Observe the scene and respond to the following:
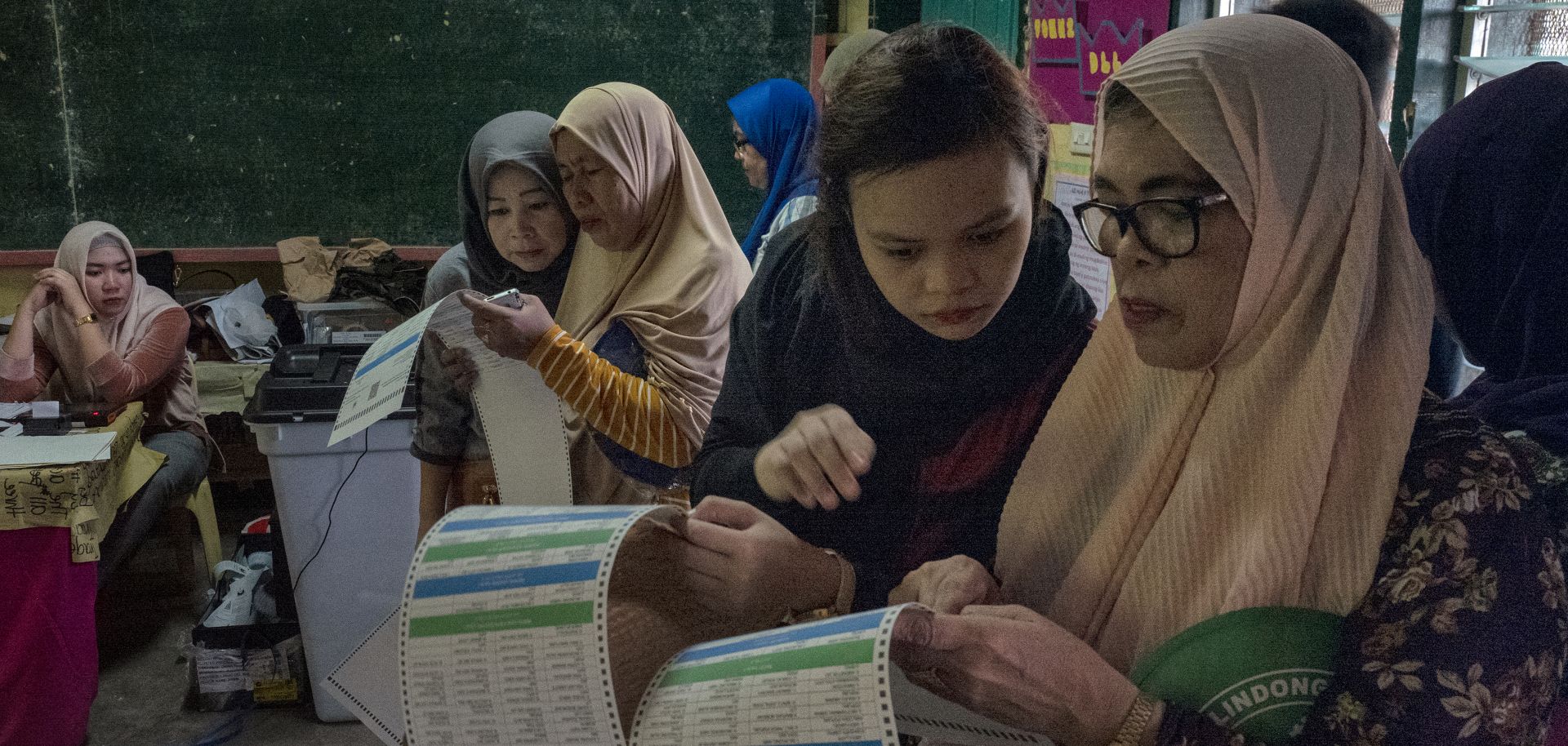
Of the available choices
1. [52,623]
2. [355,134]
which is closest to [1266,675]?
[52,623]

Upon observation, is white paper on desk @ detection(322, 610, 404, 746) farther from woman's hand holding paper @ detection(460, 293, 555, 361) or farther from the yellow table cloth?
the yellow table cloth

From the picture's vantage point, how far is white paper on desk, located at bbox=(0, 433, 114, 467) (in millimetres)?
2516

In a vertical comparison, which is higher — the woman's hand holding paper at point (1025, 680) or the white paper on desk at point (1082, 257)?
the white paper on desk at point (1082, 257)

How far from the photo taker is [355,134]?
411 centimetres

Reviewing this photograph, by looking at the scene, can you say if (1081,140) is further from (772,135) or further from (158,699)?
(158,699)

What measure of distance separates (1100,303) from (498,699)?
574 millimetres

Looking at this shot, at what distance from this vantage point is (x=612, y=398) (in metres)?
1.35

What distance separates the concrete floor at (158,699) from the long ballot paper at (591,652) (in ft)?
7.71

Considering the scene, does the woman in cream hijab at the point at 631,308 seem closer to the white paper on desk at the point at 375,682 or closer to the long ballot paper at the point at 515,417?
the long ballot paper at the point at 515,417

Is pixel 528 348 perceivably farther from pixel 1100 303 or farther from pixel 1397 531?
pixel 1397 531

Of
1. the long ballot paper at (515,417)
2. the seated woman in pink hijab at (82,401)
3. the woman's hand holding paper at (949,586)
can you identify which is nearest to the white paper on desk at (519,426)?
the long ballot paper at (515,417)

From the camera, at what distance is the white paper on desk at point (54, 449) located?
99.0 inches

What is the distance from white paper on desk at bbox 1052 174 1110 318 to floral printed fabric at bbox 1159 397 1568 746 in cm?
26

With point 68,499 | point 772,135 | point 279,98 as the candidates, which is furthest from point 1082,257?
point 279,98
